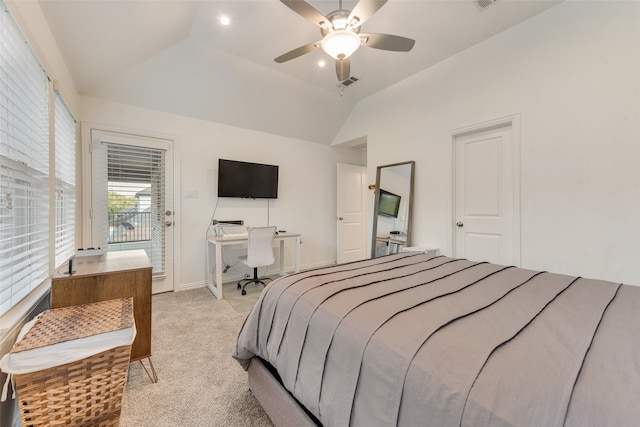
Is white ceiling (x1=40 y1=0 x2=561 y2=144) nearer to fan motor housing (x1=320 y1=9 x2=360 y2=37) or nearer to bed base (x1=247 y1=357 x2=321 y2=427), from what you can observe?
fan motor housing (x1=320 y1=9 x2=360 y2=37)

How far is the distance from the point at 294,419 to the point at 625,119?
321 centimetres

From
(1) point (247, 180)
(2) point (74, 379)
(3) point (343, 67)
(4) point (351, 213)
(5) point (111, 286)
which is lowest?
(2) point (74, 379)

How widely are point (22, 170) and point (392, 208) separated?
11.9 feet

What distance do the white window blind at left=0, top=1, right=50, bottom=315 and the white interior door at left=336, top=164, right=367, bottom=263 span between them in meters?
3.95

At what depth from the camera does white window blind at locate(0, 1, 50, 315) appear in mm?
1163

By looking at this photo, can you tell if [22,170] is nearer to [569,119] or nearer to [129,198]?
[129,198]

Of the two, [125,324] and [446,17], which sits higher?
[446,17]

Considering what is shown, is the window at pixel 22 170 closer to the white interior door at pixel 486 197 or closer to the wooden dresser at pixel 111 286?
the wooden dresser at pixel 111 286

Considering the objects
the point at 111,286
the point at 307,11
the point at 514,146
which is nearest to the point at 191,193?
the point at 111,286

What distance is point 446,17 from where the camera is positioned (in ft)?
8.26

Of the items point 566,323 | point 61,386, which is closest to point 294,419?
point 61,386

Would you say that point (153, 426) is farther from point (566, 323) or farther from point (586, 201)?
point (586, 201)

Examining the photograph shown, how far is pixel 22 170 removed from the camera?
1.33 meters

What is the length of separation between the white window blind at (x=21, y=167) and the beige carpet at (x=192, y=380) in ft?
2.81
